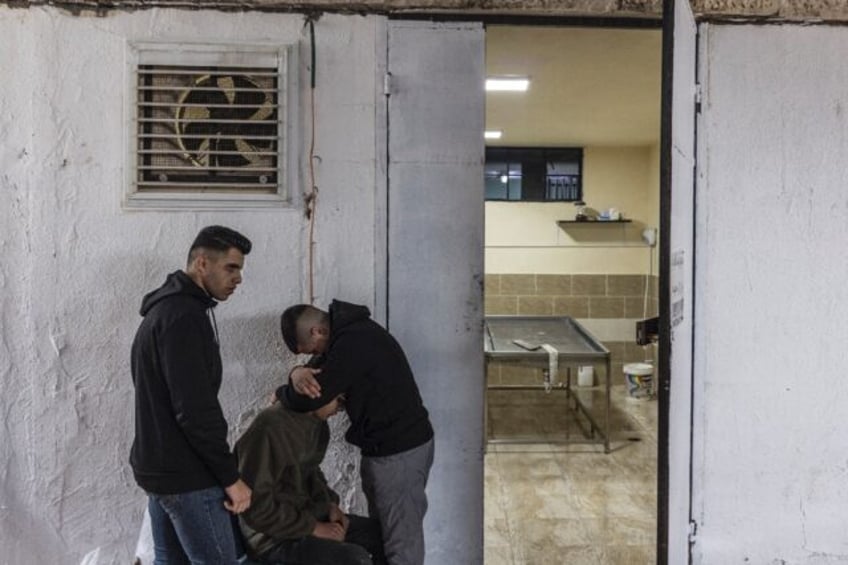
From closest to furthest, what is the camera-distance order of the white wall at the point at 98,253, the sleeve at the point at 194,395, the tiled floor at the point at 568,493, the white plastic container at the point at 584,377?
the sleeve at the point at 194,395
the white wall at the point at 98,253
the tiled floor at the point at 568,493
the white plastic container at the point at 584,377

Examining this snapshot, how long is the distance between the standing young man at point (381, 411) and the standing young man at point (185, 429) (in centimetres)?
39

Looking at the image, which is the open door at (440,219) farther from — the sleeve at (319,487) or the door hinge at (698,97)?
the door hinge at (698,97)

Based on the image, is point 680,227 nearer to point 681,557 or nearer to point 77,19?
point 681,557

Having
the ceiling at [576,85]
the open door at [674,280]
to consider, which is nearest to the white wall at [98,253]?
the ceiling at [576,85]

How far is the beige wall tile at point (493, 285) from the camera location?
6.97 meters

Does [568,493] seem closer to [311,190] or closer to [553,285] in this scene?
[311,190]

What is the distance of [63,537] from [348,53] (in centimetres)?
215

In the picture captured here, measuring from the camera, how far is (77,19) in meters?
2.56

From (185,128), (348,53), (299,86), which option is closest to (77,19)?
(185,128)

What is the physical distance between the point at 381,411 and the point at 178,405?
68cm

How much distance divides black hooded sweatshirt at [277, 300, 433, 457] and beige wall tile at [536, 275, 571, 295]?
4.75 m

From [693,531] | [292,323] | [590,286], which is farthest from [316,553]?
[590,286]

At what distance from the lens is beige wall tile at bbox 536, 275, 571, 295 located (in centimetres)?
702

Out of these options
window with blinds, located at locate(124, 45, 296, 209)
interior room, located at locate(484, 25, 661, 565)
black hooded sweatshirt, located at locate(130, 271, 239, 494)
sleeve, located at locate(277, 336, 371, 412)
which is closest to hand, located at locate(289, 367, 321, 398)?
sleeve, located at locate(277, 336, 371, 412)
